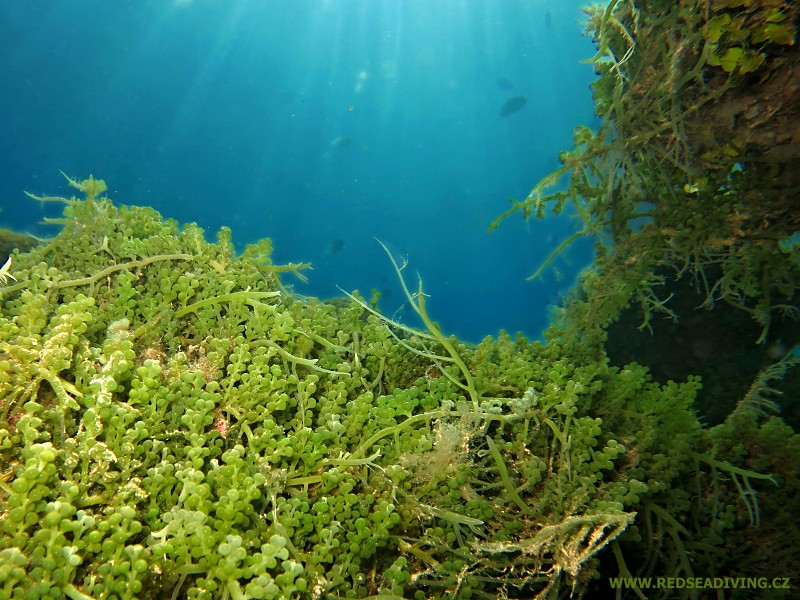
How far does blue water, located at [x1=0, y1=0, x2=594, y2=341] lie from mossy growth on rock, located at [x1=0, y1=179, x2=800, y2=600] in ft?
131

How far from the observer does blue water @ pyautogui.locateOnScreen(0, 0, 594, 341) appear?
46594mm

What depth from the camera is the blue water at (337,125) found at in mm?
46594

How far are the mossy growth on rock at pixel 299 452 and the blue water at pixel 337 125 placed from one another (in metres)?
40.0

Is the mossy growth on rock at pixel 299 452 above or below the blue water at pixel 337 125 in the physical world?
below

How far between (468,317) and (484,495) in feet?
200

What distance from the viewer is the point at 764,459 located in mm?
2338

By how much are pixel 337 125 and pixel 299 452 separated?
64675 millimetres

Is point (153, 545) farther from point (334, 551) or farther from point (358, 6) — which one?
point (358, 6)

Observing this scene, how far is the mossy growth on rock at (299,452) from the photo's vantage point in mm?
1383

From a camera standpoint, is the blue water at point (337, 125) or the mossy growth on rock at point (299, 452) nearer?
the mossy growth on rock at point (299, 452)

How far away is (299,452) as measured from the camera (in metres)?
1.81

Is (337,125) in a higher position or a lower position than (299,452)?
higher

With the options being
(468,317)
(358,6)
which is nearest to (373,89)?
(358,6)

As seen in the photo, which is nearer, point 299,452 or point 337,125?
point 299,452
